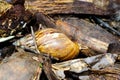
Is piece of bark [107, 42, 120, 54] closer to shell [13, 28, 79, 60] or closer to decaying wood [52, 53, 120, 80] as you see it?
decaying wood [52, 53, 120, 80]

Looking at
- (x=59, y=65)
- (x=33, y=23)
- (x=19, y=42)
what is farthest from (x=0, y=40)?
(x=59, y=65)

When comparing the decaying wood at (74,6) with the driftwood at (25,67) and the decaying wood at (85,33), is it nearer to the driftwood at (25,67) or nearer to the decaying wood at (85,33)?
the decaying wood at (85,33)

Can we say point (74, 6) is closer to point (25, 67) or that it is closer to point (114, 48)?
point (114, 48)

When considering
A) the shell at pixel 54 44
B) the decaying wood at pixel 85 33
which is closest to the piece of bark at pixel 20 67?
the shell at pixel 54 44

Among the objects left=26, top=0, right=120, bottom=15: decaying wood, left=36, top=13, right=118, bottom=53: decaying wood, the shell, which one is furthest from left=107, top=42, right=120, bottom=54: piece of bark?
left=26, top=0, right=120, bottom=15: decaying wood

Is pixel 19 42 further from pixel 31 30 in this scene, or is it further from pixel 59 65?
pixel 59 65

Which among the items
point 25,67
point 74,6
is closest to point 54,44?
point 25,67
